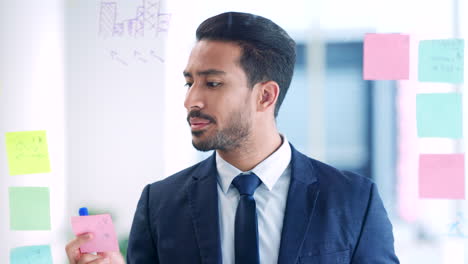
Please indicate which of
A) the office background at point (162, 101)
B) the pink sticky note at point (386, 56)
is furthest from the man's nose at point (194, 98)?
the pink sticky note at point (386, 56)

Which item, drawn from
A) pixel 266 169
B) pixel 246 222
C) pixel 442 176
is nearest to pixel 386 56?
pixel 442 176

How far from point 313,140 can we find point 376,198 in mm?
292

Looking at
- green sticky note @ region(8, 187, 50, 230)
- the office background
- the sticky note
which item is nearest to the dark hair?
the office background

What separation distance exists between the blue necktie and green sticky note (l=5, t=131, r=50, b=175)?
0.68 metres

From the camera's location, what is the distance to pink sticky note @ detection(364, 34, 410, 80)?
59.9 inches

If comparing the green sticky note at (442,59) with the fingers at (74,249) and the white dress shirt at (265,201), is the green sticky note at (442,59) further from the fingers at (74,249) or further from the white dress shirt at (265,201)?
the fingers at (74,249)

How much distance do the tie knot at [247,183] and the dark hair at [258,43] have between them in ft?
0.68

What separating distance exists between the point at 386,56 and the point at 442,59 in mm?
152

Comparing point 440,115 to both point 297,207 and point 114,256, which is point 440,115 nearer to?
point 297,207

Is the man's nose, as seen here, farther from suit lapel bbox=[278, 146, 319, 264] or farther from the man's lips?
suit lapel bbox=[278, 146, 319, 264]

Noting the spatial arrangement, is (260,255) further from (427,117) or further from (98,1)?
(98,1)

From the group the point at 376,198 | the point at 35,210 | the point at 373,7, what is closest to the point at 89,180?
the point at 35,210

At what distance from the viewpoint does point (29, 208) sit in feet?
5.61

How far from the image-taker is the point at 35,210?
1.71 m
